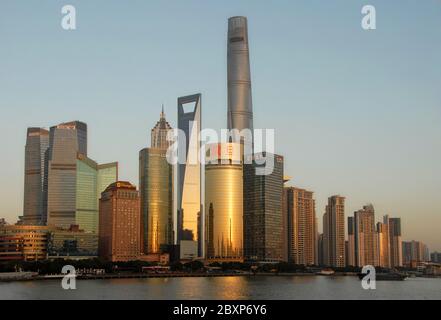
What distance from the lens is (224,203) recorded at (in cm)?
19450

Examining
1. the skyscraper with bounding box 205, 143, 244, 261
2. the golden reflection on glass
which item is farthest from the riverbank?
the skyscraper with bounding box 205, 143, 244, 261

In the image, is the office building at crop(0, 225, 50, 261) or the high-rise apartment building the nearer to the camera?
the office building at crop(0, 225, 50, 261)

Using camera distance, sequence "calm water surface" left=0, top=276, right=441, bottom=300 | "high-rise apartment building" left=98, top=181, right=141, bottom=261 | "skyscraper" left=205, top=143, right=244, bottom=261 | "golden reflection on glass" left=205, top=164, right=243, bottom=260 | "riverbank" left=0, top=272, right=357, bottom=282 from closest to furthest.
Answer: "calm water surface" left=0, top=276, right=441, bottom=300
"riverbank" left=0, top=272, right=357, bottom=282
"high-rise apartment building" left=98, top=181, right=141, bottom=261
"golden reflection on glass" left=205, top=164, right=243, bottom=260
"skyscraper" left=205, top=143, right=244, bottom=261

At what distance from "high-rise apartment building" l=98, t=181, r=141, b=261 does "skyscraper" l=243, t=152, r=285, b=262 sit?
112 ft

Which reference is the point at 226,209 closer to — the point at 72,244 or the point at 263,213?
the point at 263,213

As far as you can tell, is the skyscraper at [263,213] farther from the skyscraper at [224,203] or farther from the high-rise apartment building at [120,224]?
the high-rise apartment building at [120,224]

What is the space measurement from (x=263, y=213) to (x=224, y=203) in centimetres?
1132

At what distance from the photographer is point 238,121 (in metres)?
200

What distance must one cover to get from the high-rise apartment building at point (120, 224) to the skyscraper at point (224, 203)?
25.8m

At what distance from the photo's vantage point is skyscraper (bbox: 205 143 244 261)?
19400cm

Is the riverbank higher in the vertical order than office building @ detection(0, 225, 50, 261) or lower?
lower

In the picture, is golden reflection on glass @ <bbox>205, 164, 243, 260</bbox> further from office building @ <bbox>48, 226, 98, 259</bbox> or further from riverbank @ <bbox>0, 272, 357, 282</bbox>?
office building @ <bbox>48, 226, 98, 259</bbox>
